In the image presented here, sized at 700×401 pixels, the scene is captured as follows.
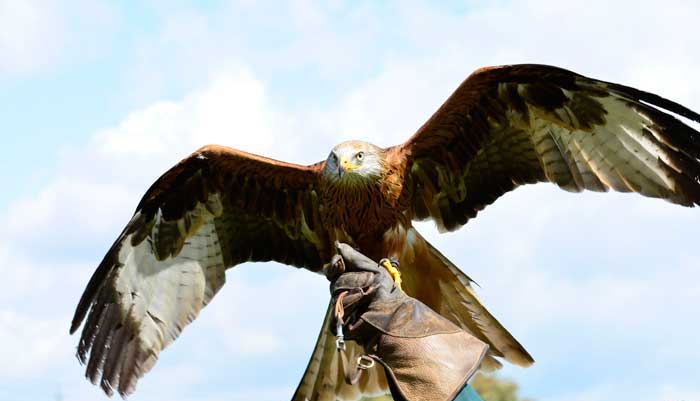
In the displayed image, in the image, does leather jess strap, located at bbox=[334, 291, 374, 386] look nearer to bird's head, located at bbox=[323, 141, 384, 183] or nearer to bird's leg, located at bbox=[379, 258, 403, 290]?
bird's leg, located at bbox=[379, 258, 403, 290]

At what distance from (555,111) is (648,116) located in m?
0.65

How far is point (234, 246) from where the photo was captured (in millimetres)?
9172

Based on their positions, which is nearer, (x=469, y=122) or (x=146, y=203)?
(x=469, y=122)

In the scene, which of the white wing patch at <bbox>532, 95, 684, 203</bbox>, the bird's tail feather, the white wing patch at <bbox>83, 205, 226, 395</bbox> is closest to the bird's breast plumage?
the bird's tail feather

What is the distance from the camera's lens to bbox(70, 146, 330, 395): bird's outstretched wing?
28.6 ft

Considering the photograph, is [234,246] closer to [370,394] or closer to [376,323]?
[370,394]

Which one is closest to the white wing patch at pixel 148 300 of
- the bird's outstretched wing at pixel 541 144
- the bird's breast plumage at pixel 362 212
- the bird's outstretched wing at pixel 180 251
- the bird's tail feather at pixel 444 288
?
the bird's outstretched wing at pixel 180 251

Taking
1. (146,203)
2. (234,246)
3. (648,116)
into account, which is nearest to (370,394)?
(234,246)

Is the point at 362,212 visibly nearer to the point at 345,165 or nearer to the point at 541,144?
the point at 345,165

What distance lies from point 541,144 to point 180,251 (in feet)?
9.99

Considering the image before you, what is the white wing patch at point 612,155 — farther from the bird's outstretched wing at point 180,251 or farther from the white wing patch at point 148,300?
Result: the white wing patch at point 148,300

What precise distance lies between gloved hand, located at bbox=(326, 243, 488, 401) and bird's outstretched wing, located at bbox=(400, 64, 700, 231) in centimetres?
343

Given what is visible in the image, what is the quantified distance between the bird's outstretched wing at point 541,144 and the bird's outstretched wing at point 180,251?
1002 mm

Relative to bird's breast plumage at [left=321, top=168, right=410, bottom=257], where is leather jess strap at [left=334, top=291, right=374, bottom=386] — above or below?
below
